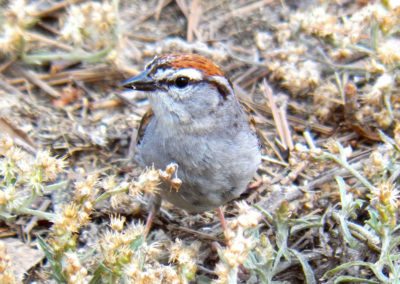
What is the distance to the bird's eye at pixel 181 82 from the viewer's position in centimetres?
443

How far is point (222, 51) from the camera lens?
6094 millimetres

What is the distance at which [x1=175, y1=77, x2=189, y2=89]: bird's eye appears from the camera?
4.43 m

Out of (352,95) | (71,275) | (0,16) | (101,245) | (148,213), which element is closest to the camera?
(71,275)

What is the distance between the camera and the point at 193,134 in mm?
4516

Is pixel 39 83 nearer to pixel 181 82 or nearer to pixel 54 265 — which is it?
pixel 181 82

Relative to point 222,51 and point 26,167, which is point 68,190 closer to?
point 26,167

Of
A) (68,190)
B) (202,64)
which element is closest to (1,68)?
(68,190)

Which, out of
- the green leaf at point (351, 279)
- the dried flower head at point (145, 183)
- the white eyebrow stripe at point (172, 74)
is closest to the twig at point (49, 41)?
the white eyebrow stripe at point (172, 74)

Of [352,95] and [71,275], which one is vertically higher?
[71,275]

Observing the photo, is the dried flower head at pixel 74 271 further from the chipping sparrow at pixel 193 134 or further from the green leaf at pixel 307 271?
the green leaf at pixel 307 271

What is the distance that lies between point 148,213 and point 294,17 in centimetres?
203

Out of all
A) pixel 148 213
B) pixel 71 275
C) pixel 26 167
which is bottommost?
pixel 148 213

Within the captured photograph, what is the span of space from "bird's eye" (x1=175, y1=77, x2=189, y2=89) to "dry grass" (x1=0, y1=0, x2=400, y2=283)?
627 mm

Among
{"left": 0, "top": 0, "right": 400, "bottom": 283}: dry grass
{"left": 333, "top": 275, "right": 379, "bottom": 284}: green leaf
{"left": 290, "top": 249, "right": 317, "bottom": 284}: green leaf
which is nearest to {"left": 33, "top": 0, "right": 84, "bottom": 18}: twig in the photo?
{"left": 0, "top": 0, "right": 400, "bottom": 283}: dry grass
